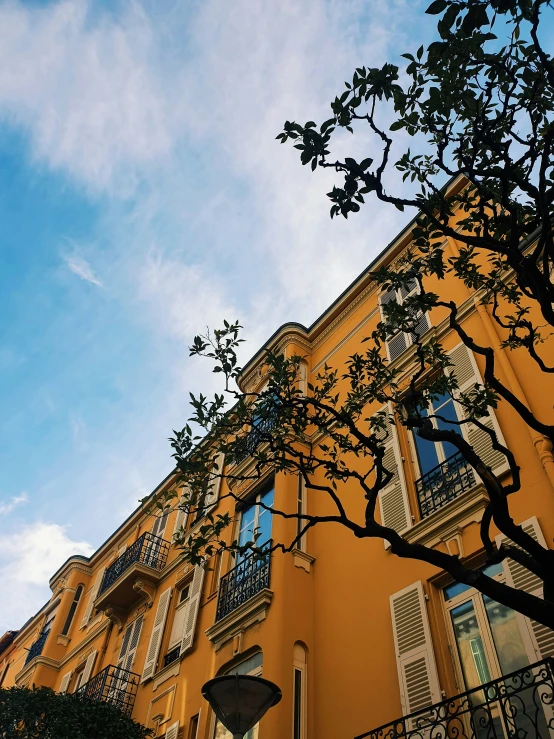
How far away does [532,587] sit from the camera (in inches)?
285

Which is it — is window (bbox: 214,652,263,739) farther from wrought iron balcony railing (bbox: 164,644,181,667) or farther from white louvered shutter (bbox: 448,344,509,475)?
white louvered shutter (bbox: 448,344,509,475)

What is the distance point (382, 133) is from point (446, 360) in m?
3.12

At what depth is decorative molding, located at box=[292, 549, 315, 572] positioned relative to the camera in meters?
11.3

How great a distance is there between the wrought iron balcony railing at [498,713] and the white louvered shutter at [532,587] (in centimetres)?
22

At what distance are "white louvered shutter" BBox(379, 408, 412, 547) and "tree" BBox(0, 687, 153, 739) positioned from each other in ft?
21.0

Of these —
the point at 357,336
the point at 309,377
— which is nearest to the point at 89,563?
the point at 309,377

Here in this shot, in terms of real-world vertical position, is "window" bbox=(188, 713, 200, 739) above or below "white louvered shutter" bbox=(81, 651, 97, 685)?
below

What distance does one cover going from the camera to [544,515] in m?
7.83

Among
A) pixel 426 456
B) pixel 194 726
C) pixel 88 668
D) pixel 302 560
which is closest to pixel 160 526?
pixel 88 668

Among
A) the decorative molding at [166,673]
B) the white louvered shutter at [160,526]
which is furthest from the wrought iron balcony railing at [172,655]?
the white louvered shutter at [160,526]

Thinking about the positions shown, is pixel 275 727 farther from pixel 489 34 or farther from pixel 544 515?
pixel 489 34

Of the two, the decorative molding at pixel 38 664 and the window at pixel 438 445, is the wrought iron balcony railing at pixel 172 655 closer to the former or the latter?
the window at pixel 438 445

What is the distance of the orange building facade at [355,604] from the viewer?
7879 mm

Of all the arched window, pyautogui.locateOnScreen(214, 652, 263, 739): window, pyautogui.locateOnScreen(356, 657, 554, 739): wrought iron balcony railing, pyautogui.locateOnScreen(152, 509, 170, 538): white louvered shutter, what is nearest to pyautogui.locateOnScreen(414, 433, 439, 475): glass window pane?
pyautogui.locateOnScreen(356, 657, 554, 739): wrought iron balcony railing
